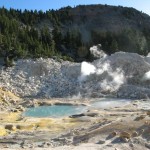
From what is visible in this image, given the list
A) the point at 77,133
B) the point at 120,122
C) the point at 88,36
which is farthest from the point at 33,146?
the point at 88,36

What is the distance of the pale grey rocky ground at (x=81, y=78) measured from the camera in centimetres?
5524

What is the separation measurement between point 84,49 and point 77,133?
51.8 m

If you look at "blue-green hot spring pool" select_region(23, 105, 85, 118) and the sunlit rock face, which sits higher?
the sunlit rock face

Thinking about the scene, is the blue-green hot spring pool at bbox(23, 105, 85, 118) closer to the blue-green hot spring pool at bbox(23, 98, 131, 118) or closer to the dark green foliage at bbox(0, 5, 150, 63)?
the blue-green hot spring pool at bbox(23, 98, 131, 118)

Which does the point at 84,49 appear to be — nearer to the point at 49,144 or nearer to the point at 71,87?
A: the point at 71,87

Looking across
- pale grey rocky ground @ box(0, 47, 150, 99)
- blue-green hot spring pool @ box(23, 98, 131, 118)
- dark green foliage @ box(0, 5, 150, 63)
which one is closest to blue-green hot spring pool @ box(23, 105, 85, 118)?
blue-green hot spring pool @ box(23, 98, 131, 118)

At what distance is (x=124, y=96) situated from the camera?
2073 inches

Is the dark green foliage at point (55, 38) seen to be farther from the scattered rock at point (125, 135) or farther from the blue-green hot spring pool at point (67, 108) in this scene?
the scattered rock at point (125, 135)

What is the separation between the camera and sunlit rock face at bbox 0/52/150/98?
181 feet

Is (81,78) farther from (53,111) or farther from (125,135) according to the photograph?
(125,135)

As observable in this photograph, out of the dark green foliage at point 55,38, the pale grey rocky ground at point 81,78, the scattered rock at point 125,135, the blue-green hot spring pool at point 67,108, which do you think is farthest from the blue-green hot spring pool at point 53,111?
the dark green foliage at point 55,38

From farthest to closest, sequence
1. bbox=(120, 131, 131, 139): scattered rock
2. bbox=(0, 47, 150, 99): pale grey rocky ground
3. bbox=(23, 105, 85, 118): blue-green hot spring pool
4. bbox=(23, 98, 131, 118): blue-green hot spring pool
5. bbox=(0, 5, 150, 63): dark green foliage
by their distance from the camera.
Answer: bbox=(0, 5, 150, 63): dark green foliage → bbox=(0, 47, 150, 99): pale grey rocky ground → bbox=(23, 98, 131, 118): blue-green hot spring pool → bbox=(23, 105, 85, 118): blue-green hot spring pool → bbox=(120, 131, 131, 139): scattered rock

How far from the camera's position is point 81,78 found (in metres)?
59.0

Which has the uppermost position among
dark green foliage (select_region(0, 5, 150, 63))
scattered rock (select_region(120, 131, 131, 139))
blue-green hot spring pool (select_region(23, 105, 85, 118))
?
dark green foliage (select_region(0, 5, 150, 63))
